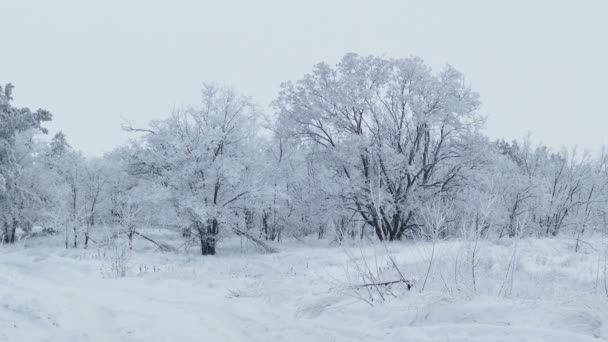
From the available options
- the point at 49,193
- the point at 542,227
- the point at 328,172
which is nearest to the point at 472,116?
the point at 328,172

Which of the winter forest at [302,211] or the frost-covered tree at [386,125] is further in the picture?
the frost-covered tree at [386,125]

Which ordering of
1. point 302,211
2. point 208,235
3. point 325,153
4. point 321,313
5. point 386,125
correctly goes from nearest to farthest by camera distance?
point 321,313
point 208,235
point 386,125
point 325,153
point 302,211

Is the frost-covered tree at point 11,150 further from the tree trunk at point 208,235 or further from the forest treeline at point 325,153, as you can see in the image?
the tree trunk at point 208,235

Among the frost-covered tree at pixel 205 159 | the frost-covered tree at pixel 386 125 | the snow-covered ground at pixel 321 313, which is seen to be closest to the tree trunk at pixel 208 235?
the frost-covered tree at pixel 205 159

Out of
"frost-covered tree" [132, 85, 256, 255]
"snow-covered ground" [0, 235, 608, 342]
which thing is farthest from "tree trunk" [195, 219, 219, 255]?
"snow-covered ground" [0, 235, 608, 342]

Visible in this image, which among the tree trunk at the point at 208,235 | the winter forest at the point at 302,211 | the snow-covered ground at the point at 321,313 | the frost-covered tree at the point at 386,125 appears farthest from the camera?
the tree trunk at the point at 208,235

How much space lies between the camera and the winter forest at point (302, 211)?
5289 millimetres

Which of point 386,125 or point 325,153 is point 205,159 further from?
point 386,125

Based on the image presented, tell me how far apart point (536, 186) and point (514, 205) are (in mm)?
1655

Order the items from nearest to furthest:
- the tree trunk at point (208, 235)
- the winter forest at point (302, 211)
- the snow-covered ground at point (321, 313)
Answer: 1. the snow-covered ground at point (321, 313)
2. the winter forest at point (302, 211)
3. the tree trunk at point (208, 235)

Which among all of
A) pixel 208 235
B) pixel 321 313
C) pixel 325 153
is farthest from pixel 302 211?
pixel 321 313

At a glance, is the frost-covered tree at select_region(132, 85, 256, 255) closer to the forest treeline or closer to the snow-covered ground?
the forest treeline

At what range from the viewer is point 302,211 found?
89.4 feet

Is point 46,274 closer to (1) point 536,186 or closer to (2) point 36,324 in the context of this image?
(2) point 36,324
